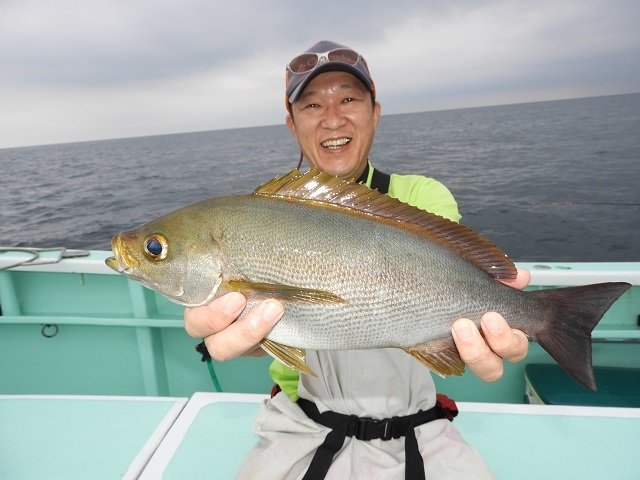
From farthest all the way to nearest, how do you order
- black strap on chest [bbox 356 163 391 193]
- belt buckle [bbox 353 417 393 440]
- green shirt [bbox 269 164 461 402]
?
black strap on chest [bbox 356 163 391 193], green shirt [bbox 269 164 461 402], belt buckle [bbox 353 417 393 440]

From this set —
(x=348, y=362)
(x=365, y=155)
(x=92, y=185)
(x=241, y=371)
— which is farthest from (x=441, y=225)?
(x=92, y=185)

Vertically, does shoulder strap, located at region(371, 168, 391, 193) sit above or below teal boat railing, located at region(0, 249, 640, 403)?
above

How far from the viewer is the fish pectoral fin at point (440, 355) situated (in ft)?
6.15

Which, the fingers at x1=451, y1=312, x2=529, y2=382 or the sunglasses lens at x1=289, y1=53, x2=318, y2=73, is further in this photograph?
the sunglasses lens at x1=289, y1=53, x2=318, y2=73

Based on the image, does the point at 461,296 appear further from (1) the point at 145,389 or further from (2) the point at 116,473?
(1) the point at 145,389

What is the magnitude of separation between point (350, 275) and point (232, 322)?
0.59m

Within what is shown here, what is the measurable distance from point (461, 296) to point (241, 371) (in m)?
3.30

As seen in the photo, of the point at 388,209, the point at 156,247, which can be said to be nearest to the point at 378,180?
the point at 388,209

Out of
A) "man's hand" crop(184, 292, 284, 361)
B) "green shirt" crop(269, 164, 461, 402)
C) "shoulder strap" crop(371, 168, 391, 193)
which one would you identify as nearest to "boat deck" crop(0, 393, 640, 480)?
"green shirt" crop(269, 164, 461, 402)

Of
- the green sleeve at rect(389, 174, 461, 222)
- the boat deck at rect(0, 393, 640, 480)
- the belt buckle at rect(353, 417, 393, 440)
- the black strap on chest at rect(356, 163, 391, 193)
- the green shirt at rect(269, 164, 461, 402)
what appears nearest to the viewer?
the belt buckle at rect(353, 417, 393, 440)

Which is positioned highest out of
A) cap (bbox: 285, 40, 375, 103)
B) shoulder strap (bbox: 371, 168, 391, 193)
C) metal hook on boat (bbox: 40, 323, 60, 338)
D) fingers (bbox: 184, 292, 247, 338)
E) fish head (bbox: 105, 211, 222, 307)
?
cap (bbox: 285, 40, 375, 103)

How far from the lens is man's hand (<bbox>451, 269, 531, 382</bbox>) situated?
1.84 m

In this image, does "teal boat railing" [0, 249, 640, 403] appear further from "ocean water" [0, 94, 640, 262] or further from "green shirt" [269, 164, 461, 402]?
"ocean water" [0, 94, 640, 262]

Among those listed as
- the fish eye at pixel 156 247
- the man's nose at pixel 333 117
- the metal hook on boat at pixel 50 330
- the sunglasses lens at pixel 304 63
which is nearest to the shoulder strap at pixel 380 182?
the man's nose at pixel 333 117
